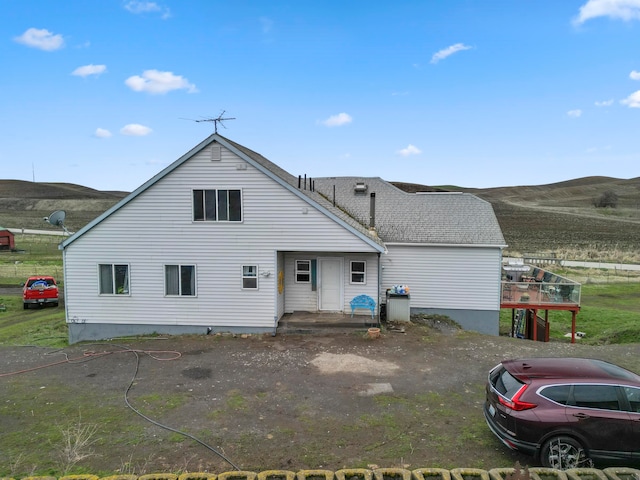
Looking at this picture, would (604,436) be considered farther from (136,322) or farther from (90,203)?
(90,203)

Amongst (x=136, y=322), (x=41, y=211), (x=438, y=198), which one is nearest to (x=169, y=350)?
(x=136, y=322)

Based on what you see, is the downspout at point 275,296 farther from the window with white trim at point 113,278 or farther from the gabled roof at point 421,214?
the gabled roof at point 421,214

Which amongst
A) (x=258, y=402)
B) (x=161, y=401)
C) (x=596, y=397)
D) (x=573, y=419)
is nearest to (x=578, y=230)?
(x=596, y=397)

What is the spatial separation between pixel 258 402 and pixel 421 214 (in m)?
14.2

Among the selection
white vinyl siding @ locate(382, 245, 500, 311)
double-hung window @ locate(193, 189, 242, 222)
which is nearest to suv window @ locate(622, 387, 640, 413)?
white vinyl siding @ locate(382, 245, 500, 311)

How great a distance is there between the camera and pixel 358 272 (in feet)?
55.6

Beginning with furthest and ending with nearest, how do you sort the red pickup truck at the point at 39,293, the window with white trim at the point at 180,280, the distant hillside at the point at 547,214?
the distant hillside at the point at 547,214 < the red pickup truck at the point at 39,293 < the window with white trim at the point at 180,280

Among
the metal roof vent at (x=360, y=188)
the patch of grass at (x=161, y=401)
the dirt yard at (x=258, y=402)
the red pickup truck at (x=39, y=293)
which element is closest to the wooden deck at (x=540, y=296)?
the dirt yard at (x=258, y=402)

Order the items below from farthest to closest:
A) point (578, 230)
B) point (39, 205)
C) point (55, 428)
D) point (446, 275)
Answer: point (39, 205)
point (578, 230)
point (446, 275)
point (55, 428)

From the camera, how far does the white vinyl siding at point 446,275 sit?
18.8 meters

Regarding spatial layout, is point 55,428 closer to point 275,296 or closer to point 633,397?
point 275,296

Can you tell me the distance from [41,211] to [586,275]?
113 m

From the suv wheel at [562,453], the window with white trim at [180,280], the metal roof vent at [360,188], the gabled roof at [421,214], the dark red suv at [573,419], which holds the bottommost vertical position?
the suv wheel at [562,453]

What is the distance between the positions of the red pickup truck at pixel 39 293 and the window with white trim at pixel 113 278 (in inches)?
415
